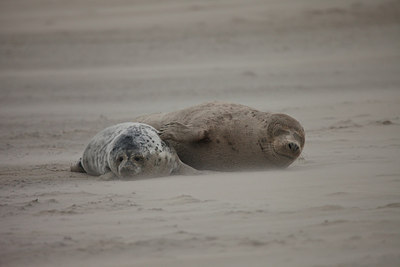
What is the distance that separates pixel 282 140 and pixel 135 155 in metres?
1.37

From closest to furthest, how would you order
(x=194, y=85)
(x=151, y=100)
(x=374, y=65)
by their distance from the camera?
(x=151, y=100) < (x=194, y=85) < (x=374, y=65)

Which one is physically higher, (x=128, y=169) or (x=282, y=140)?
(x=282, y=140)

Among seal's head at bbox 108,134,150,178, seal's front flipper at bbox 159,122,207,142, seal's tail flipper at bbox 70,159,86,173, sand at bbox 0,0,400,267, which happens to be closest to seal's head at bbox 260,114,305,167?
sand at bbox 0,0,400,267

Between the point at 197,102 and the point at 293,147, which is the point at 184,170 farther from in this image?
the point at 197,102

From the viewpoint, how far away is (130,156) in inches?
293

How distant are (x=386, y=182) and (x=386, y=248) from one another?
1.78 m

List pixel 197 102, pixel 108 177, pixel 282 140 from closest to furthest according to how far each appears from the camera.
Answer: pixel 108 177, pixel 282 140, pixel 197 102

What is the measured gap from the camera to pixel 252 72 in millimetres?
15812

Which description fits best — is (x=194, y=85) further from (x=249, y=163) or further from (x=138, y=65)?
(x=249, y=163)

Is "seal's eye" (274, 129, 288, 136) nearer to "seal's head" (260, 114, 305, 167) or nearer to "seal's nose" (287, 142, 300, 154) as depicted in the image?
"seal's head" (260, 114, 305, 167)

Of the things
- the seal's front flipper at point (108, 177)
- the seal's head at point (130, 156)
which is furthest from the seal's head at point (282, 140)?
the seal's front flipper at point (108, 177)

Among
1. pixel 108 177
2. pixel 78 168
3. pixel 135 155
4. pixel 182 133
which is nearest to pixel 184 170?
pixel 182 133

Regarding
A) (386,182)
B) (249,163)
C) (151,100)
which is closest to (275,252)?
(386,182)

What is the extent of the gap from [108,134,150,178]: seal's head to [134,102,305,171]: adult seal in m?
0.45
